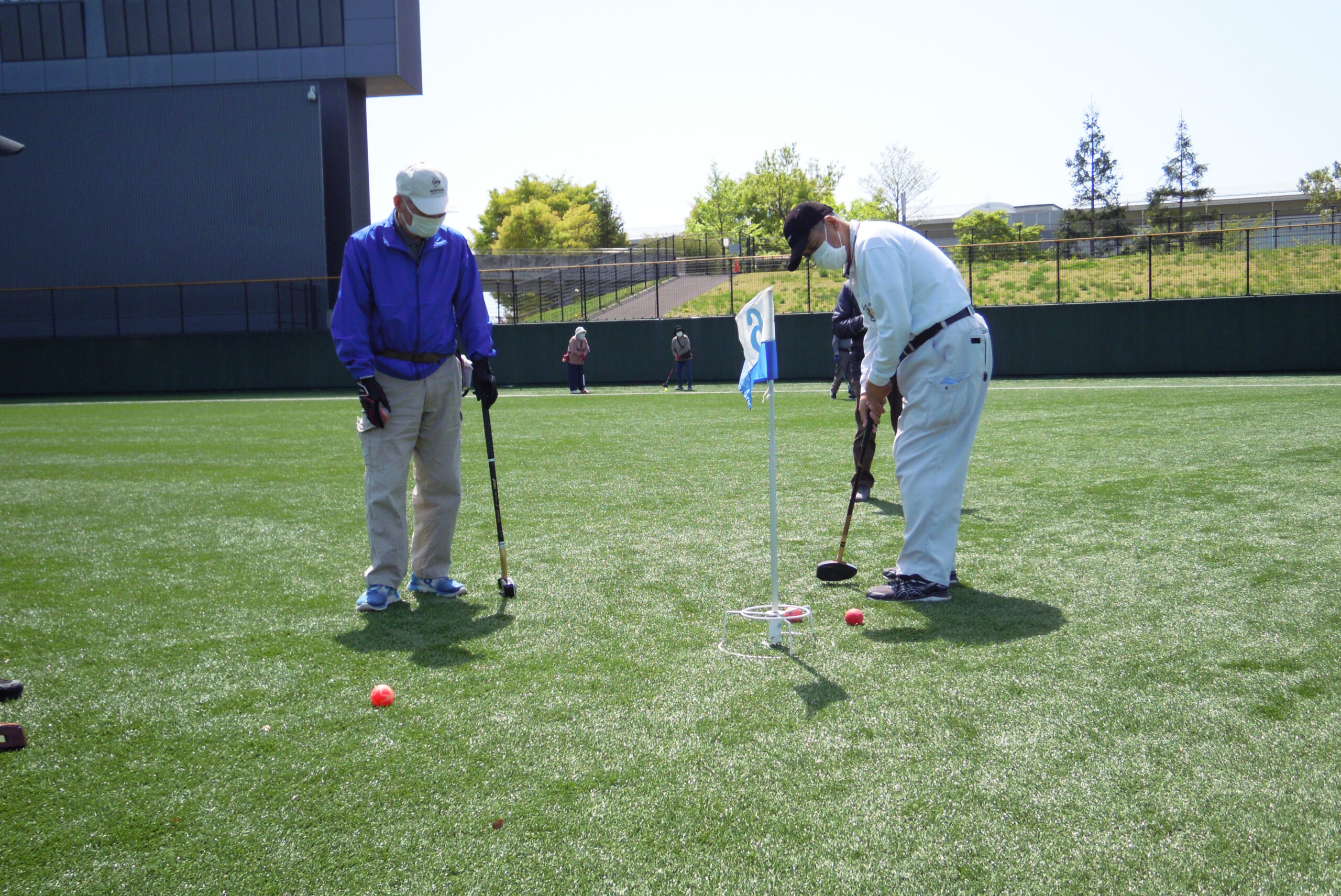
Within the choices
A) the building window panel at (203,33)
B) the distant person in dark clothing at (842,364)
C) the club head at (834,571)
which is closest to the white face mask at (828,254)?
the club head at (834,571)

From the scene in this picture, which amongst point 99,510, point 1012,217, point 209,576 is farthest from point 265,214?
point 1012,217

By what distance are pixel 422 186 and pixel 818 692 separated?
3.22m

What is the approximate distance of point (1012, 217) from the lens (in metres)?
95.1

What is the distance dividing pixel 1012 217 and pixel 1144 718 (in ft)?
326

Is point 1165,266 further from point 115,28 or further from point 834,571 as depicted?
point 115,28

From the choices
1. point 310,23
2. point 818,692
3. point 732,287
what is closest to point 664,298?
point 732,287

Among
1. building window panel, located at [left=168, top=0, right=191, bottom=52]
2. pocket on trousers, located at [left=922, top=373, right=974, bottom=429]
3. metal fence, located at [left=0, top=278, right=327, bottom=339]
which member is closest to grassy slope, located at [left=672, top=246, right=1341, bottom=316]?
metal fence, located at [left=0, top=278, right=327, bottom=339]

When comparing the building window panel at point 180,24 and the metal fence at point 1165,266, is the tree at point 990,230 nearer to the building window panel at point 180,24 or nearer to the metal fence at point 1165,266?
the metal fence at point 1165,266

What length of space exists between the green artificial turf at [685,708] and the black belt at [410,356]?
4.51 feet

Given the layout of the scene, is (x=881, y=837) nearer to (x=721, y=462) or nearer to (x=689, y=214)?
(x=721, y=462)

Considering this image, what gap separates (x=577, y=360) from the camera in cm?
2611

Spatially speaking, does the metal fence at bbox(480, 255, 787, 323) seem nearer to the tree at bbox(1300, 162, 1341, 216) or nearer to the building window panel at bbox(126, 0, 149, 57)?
the building window panel at bbox(126, 0, 149, 57)

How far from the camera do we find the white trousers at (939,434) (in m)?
5.09

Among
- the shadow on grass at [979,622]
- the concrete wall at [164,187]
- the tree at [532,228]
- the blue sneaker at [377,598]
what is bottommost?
the shadow on grass at [979,622]
